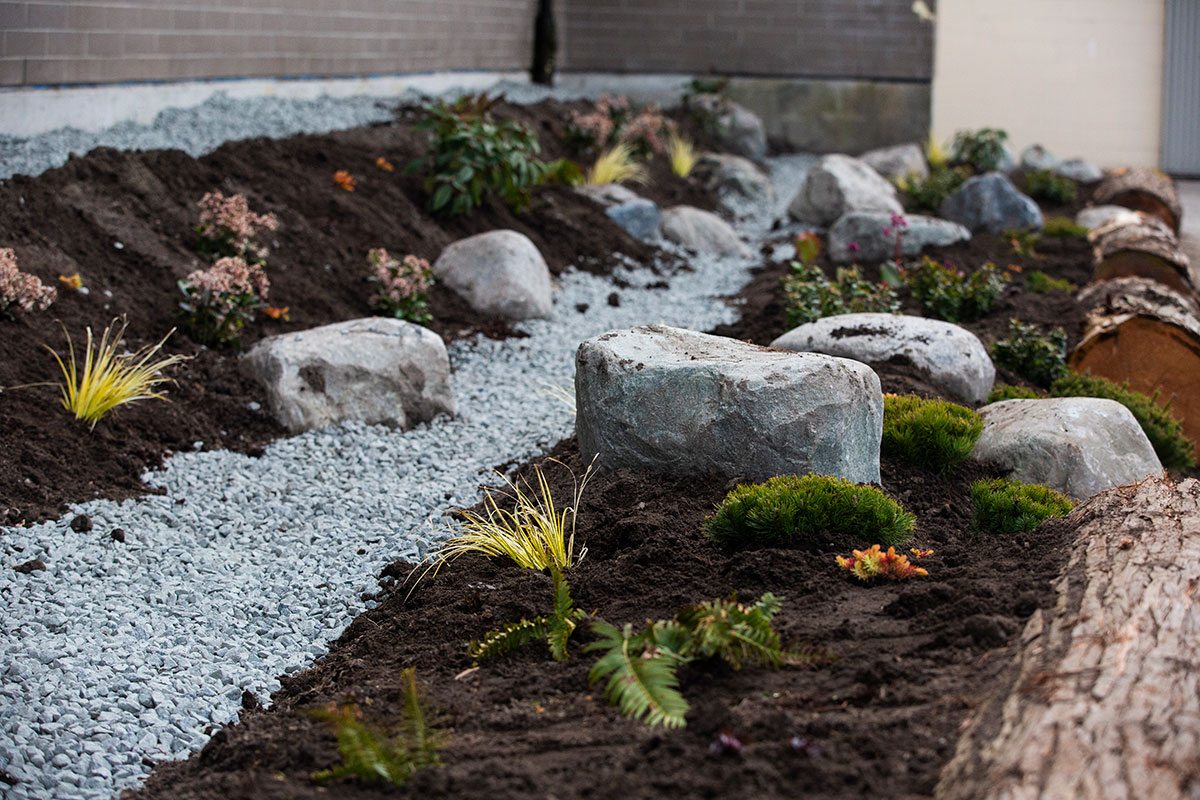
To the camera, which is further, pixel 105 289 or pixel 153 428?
pixel 105 289

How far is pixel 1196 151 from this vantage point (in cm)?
1408

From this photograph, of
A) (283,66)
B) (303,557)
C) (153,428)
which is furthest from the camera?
(283,66)

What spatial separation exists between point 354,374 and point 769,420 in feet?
7.43

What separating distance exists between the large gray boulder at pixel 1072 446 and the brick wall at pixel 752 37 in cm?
1028

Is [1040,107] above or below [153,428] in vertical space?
above

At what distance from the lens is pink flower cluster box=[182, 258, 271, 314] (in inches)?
197

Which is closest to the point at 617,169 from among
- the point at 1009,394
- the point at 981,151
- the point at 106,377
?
the point at 981,151

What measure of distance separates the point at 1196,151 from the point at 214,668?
49.3 ft

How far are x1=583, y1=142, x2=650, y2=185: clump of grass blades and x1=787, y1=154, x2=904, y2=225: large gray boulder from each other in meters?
1.58

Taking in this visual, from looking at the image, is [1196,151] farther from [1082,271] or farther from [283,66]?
[283,66]

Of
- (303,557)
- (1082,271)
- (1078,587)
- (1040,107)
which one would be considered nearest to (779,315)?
(1082,271)

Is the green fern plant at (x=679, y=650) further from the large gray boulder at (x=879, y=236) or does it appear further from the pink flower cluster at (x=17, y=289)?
the large gray boulder at (x=879, y=236)

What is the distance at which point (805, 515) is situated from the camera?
3070mm

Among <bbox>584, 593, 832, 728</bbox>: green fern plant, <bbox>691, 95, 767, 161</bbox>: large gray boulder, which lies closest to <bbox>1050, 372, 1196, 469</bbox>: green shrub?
<bbox>584, 593, 832, 728</bbox>: green fern plant
